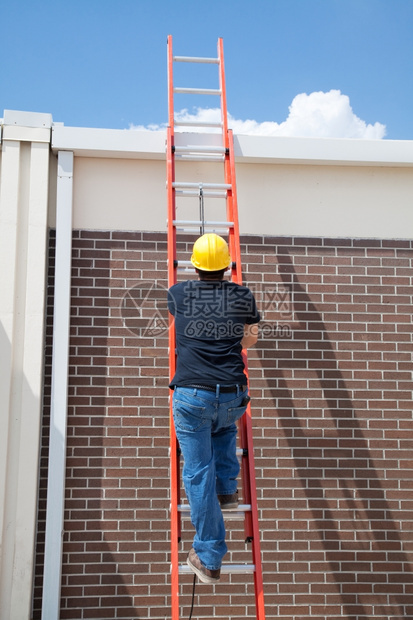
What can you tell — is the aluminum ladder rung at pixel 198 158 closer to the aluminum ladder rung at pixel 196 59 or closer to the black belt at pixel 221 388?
the aluminum ladder rung at pixel 196 59

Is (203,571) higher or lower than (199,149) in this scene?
lower

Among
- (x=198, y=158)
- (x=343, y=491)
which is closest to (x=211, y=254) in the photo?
(x=198, y=158)

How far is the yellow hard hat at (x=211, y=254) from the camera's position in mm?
3492

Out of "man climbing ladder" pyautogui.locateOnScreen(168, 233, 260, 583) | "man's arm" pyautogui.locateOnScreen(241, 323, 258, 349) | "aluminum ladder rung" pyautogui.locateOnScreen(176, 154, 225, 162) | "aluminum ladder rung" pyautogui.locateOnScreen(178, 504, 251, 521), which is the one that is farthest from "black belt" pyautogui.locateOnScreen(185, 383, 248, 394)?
"aluminum ladder rung" pyautogui.locateOnScreen(176, 154, 225, 162)

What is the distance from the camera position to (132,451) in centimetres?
454

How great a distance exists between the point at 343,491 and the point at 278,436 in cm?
68

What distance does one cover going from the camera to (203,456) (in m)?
3.33

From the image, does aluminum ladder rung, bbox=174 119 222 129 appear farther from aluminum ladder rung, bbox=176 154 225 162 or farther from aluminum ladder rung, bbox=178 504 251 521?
aluminum ladder rung, bbox=178 504 251 521

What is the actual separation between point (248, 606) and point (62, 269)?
2957 mm

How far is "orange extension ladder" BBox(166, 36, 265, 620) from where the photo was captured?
350cm

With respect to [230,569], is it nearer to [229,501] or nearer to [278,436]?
[229,501]

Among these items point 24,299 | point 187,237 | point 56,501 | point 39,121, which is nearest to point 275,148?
point 187,237

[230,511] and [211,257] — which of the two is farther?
[230,511]

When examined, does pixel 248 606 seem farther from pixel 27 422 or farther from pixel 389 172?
pixel 389 172
